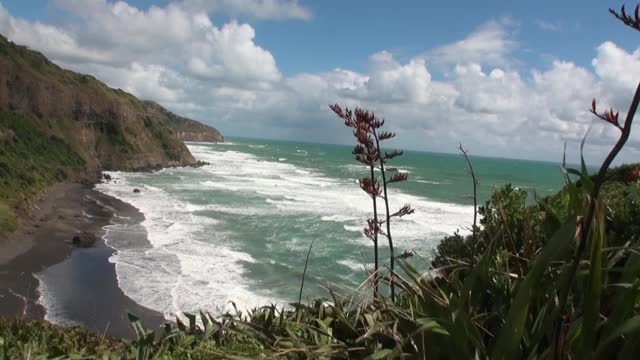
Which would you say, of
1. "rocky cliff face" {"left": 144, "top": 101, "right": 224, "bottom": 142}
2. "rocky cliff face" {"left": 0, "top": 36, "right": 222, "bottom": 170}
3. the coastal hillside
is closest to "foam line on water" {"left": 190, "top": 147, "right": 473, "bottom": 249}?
"rocky cliff face" {"left": 0, "top": 36, "right": 222, "bottom": 170}

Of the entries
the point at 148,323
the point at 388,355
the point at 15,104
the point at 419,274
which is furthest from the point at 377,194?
the point at 15,104

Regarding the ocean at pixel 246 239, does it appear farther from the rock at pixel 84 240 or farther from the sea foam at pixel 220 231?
the rock at pixel 84 240

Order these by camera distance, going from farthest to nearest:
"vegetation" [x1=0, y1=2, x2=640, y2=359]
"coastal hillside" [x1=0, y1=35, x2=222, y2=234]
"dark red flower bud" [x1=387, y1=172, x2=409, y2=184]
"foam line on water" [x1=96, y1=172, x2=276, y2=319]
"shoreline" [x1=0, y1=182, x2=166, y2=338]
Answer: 1. "coastal hillside" [x1=0, y1=35, x2=222, y2=234]
2. "foam line on water" [x1=96, y1=172, x2=276, y2=319]
3. "shoreline" [x1=0, y1=182, x2=166, y2=338]
4. "dark red flower bud" [x1=387, y1=172, x2=409, y2=184]
5. "vegetation" [x1=0, y1=2, x2=640, y2=359]

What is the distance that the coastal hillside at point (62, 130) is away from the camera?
5216 cm

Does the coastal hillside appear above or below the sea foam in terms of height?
above

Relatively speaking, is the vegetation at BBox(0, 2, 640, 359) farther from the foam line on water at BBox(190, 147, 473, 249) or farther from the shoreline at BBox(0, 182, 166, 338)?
the foam line on water at BBox(190, 147, 473, 249)

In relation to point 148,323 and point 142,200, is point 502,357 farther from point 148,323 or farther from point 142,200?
point 142,200

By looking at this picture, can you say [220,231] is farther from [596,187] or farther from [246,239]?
[596,187]

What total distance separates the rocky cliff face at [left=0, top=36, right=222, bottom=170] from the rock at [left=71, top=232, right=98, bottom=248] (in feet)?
119

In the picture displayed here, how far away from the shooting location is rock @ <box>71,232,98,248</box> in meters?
28.3

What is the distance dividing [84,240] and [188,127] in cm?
15854

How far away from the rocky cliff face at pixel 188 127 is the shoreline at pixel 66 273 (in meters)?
141

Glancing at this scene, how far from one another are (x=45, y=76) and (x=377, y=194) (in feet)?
263

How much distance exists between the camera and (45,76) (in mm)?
72438
